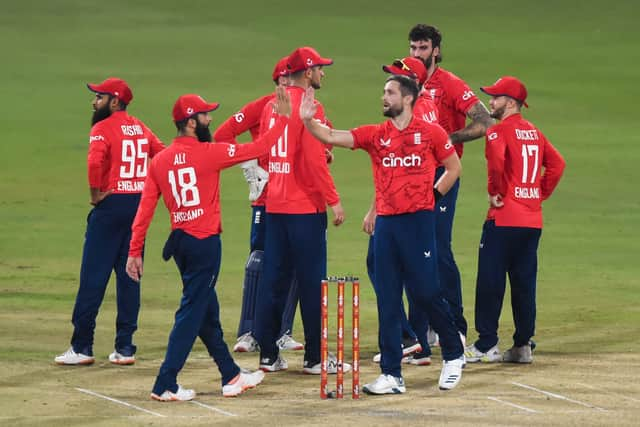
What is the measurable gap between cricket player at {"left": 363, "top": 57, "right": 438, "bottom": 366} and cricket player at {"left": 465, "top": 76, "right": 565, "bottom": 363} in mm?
415

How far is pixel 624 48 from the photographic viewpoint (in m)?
34.9

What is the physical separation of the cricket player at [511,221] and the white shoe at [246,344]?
5.97ft

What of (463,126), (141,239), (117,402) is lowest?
(117,402)

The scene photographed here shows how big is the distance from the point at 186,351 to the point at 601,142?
17393 mm

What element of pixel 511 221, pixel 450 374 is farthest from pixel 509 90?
pixel 450 374

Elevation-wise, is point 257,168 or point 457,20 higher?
point 457,20

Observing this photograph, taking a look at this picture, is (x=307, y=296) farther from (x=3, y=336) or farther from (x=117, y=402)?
(x=3, y=336)

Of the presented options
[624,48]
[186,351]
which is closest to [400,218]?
[186,351]

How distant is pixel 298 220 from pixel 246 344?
1.66 meters

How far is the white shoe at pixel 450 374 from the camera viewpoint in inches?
413

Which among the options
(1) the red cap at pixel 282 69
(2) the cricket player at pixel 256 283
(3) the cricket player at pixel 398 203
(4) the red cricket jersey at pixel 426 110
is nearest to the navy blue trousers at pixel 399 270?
(3) the cricket player at pixel 398 203

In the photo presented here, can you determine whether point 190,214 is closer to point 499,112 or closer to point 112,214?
point 112,214

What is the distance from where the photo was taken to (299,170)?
11070 mm

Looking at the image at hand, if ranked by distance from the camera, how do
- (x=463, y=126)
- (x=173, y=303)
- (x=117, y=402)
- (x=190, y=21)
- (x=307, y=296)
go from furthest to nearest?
(x=190, y=21) < (x=173, y=303) < (x=463, y=126) < (x=307, y=296) < (x=117, y=402)
